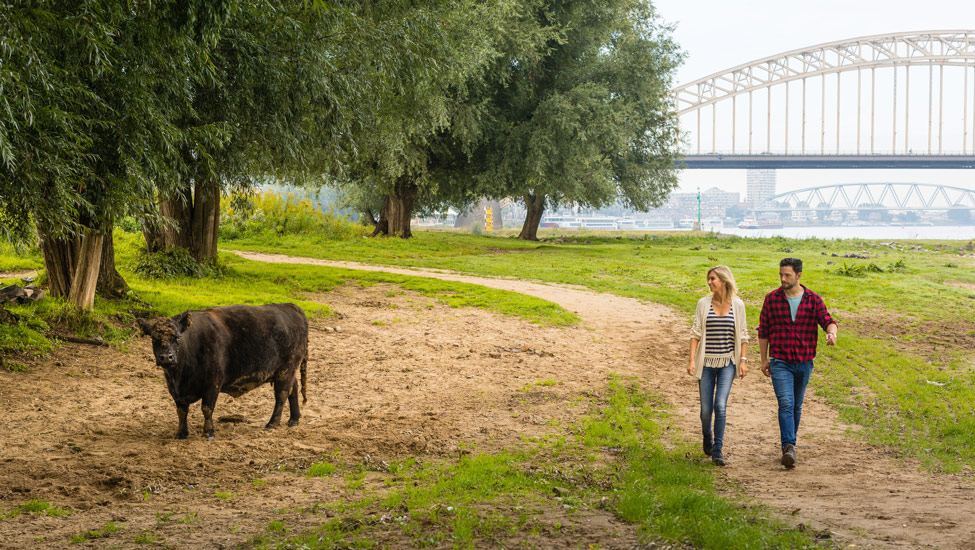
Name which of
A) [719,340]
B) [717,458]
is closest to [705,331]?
[719,340]

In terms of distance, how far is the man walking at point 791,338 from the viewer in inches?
294

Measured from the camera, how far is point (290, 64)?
11555 millimetres

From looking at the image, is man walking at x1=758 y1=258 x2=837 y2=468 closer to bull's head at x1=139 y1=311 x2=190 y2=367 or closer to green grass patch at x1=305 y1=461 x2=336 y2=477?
green grass patch at x1=305 y1=461 x2=336 y2=477

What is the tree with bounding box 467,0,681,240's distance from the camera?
31.4m

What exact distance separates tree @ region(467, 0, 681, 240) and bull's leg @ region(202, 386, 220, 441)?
24.4 metres

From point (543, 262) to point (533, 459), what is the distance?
21275mm

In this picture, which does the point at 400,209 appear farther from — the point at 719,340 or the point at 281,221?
the point at 719,340

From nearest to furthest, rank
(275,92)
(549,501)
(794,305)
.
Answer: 1. (549,501)
2. (794,305)
3. (275,92)

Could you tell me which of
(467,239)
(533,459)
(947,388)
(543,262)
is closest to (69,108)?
(533,459)

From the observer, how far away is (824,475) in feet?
22.9

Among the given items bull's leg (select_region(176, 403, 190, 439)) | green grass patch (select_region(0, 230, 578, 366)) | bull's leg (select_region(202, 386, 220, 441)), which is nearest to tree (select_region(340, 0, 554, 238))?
green grass patch (select_region(0, 230, 578, 366))

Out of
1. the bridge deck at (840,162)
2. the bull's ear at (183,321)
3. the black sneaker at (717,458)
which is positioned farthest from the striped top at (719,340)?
the bridge deck at (840,162)

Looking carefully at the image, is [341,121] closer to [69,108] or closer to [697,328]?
[69,108]

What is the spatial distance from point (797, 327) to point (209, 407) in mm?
5620
